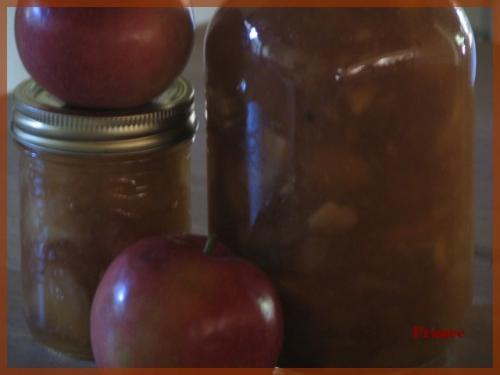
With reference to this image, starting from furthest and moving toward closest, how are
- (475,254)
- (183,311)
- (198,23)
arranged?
(198,23) → (475,254) → (183,311)

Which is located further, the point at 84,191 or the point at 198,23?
the point at 198,23

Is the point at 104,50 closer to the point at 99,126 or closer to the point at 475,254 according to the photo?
the point at 99,126

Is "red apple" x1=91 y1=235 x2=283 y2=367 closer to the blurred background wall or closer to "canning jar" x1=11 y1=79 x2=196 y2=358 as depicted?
"canning jar" x1=11 y1=79 x2=196 y2=358

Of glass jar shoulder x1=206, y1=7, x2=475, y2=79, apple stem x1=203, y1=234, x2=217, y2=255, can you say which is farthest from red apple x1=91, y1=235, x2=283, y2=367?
glass jar shoulder x1=206, y1=7, x2=475, y2=79

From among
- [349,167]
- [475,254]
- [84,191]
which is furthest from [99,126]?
[475,254]

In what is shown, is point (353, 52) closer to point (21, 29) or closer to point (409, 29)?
point (409, 29)
